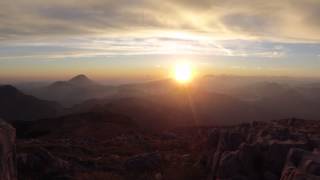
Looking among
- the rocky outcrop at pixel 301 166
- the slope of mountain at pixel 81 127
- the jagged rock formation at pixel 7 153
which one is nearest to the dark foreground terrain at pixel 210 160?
the rocky outcrop at pixel 301 166

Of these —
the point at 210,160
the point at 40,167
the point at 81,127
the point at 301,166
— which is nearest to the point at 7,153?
the point at 301,166

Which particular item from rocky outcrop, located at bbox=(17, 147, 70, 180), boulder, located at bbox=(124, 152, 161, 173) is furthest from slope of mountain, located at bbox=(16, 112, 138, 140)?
rocky outcrop, located at bbox=(17, 147, 70, 180)

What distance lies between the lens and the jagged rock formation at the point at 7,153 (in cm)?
2425

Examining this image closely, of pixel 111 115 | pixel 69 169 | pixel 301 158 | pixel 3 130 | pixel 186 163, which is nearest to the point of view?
pixel 3 130

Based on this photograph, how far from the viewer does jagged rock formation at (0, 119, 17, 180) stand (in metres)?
24.2

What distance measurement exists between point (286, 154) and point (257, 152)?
2.57 metres

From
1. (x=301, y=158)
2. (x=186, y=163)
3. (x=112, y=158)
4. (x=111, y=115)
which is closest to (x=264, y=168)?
(x=301, y=158)

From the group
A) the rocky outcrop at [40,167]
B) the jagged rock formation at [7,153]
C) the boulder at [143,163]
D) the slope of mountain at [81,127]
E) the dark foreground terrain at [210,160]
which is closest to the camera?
the jagged rock formation at [7,153]

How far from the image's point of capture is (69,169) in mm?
44812

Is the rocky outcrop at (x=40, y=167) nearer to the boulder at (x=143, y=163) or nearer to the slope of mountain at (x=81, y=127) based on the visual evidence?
the boulder at (x=143, y=163)

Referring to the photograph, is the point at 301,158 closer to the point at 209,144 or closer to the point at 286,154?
the point at 286,154

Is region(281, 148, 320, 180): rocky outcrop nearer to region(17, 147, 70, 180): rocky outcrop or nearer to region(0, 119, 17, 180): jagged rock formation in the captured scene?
region(0, 119, 17, 180): jagged rock formation

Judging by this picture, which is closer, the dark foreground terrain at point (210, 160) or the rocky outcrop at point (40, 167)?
the dark foreground terrain at point (210, 160)

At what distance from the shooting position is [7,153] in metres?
25.0
